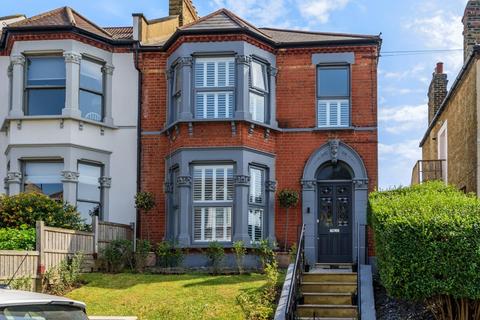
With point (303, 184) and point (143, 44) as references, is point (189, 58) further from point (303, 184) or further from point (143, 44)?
point (303, 184)

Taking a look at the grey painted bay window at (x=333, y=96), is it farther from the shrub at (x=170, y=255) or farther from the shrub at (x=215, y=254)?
the shrub at (x=170, y=255)

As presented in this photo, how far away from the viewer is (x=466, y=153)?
65.6ft

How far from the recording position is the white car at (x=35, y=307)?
670cm

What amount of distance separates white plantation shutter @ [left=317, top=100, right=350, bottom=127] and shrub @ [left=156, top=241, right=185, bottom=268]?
5359 mm

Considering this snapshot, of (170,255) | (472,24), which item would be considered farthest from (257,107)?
(472,24)

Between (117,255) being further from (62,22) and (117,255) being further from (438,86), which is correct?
(438,86)

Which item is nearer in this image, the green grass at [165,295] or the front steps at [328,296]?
the green grass at [165,295]

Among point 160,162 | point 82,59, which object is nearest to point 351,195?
point 160,162

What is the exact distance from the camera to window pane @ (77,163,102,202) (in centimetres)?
2036

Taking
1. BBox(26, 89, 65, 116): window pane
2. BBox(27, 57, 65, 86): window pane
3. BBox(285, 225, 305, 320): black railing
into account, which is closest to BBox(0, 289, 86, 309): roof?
BBox(285, 225, 305, 320): black railing

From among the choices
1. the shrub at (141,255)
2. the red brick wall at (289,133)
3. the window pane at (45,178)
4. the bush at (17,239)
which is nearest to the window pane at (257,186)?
the red brick wall at (289,133)

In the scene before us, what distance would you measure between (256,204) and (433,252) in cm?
882

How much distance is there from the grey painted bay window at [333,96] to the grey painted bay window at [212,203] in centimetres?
314

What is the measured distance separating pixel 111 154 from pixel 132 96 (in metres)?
1.80
